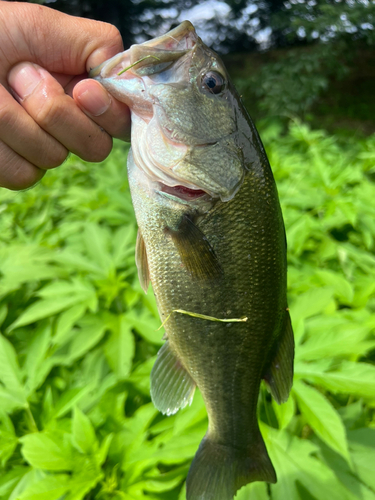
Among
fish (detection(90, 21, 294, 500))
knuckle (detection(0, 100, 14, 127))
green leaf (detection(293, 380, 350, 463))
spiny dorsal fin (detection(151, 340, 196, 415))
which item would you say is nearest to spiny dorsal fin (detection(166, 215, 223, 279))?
fish (detection(90, 21, 294, 500))

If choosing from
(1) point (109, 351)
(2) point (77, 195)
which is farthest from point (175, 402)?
(2) point (77, 195)

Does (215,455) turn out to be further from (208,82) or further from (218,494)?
(208,82)

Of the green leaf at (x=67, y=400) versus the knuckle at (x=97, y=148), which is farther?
the green leaf at (x=67, y=400)

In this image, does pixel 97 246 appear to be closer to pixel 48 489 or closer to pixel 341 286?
pixel 48 489

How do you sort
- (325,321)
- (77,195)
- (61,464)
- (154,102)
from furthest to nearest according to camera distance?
(77,195) → (325,321) → (61,464) → (154,102)

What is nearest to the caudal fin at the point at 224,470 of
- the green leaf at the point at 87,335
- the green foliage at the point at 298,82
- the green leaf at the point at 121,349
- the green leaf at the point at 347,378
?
the green leaf at the point at 347,378

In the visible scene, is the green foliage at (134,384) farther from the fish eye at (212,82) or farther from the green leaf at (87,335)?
the fish eye at (212,82)

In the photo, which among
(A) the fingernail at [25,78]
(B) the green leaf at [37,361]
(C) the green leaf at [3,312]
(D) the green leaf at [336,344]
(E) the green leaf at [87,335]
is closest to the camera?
(A) the fingernail at [25,78]
